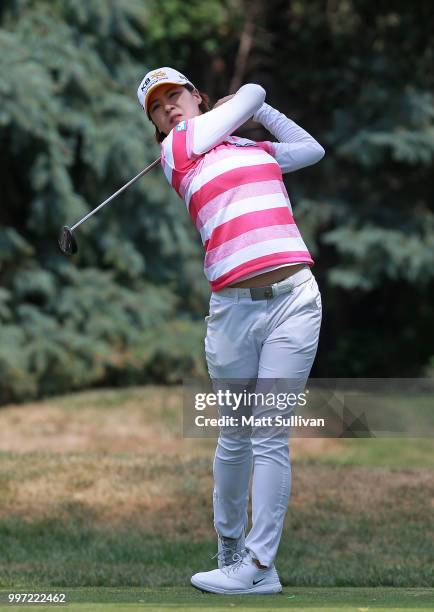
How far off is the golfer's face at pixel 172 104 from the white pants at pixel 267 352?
698mm

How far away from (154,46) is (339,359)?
5.07m

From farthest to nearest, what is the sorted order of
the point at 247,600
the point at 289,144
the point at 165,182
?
1. the point at 165,182
2. the point at 289,144
3. the point at 247,600

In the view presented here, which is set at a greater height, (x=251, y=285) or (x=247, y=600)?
(x=251, y=285)

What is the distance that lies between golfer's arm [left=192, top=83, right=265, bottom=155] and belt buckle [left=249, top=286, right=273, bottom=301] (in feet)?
1.73

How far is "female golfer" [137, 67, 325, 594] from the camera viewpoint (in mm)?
4355

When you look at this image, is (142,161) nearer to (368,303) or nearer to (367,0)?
(367,0)

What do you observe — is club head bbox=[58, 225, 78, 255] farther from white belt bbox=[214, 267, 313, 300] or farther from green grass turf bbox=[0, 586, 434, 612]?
green grass turf bbox=[0, 586, 434, 612]

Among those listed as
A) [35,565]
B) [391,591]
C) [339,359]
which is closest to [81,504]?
[35,565]

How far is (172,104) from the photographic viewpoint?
462 cm

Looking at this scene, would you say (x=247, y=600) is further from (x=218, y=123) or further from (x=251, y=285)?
(x=218, y=123)

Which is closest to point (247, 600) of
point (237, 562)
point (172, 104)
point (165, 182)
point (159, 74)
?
point (237, 562)

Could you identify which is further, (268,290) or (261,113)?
(261,113)

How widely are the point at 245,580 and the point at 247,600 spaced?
0.19 meters

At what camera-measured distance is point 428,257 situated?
606 inches
